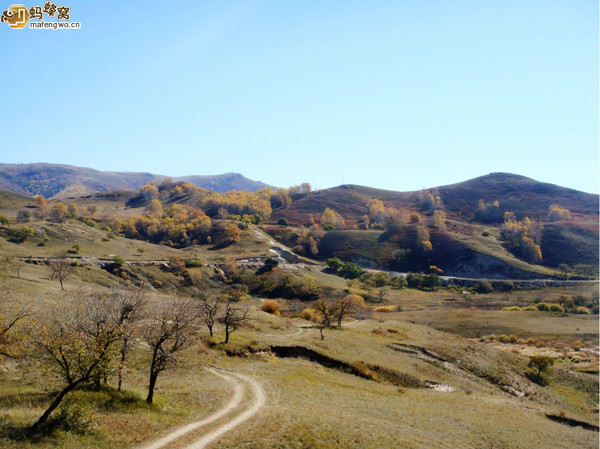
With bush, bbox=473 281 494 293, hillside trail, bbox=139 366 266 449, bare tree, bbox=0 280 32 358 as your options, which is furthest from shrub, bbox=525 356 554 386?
bush, bbox=473 281 494 293

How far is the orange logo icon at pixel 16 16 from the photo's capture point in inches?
1234

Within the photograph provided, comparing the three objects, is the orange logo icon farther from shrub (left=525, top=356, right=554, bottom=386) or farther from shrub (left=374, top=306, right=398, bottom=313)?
shrub (left=374, top=306, right=398, bottom=313)

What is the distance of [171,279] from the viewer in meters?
98.4

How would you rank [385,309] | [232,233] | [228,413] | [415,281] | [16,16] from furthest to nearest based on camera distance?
[232,233]
[415,281]
[385,309]
[16,16]
[228,413]

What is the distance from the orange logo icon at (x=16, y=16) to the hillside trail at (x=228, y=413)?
35255mm

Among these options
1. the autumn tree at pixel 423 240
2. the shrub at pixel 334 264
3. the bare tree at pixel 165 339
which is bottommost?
the shrub at pixel 334 264

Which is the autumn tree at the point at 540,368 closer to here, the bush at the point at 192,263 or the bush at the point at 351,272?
the bush at the point at 351,272

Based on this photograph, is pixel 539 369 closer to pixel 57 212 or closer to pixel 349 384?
pixel 349 384

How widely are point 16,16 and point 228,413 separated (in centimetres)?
3780

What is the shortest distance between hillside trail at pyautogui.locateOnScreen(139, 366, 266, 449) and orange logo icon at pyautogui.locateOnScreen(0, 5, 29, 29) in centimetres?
3526

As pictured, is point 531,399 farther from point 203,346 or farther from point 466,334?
point 203,346

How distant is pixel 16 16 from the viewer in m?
31.7

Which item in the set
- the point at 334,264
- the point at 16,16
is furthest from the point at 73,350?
the point at 334,264

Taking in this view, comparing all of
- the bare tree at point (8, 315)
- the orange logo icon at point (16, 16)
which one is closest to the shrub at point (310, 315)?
the bare tree at point (8, 315)
